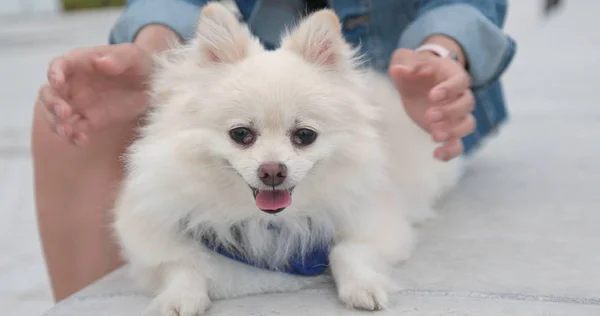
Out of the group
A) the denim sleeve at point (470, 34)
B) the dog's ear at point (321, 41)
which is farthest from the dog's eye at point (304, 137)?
the denim sleeve at point (470, 34)

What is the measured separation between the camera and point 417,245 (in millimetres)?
1489

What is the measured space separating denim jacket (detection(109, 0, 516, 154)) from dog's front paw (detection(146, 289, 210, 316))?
0.76 metres

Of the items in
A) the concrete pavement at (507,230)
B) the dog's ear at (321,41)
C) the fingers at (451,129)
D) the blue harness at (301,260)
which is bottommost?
the concrete pavement at (507,230)

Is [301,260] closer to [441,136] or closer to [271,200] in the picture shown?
[271,200]

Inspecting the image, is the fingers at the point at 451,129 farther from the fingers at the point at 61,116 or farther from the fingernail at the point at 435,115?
the fingers at the point at 61,116

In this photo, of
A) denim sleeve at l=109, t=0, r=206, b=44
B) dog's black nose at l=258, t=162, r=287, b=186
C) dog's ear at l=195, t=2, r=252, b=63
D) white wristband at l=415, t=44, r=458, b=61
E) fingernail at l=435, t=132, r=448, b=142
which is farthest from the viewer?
denim sleeve at l=109, t=0, r=206, b=44

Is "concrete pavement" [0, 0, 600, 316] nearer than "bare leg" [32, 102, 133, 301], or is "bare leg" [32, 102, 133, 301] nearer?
"concrete pavement" [0, 0, 600, 316]

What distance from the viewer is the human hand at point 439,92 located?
50.9 inches

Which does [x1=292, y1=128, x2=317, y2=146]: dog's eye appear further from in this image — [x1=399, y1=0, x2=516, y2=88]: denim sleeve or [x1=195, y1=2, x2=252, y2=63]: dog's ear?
[x1=399, y1=0, x2=516, y2=88]: denim sleeve

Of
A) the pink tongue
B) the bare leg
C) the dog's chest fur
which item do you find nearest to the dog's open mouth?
the pink tongue

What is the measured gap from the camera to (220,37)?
1.20 m

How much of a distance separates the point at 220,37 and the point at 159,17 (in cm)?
59

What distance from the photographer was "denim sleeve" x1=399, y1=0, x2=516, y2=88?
1581 millimetres

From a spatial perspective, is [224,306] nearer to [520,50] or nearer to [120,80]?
[120,80]
